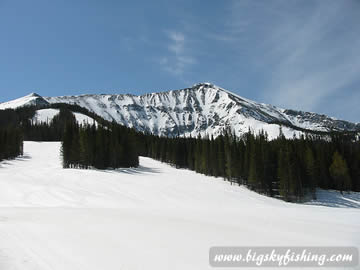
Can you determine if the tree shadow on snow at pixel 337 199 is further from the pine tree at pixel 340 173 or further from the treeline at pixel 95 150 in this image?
the treeline at pixel 95 150

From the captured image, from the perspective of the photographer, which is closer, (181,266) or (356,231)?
(181,266)

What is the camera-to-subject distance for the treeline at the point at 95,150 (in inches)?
2283

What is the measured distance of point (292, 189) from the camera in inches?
1929

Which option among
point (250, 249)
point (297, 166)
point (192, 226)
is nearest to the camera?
point (250, 249)

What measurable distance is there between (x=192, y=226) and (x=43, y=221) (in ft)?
25.4

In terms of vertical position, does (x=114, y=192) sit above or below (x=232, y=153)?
below

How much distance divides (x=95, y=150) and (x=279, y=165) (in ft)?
130

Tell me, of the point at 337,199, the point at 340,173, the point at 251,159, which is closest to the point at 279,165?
the point at 251,159

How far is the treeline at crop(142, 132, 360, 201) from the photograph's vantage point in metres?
51.0

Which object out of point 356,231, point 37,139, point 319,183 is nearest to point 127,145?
point 319,183

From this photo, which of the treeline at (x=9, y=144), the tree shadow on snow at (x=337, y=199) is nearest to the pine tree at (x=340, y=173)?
the tree shadow on snow at (x=337, y=199)

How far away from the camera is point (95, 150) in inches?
2333

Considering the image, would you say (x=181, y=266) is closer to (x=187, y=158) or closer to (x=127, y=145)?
(x=127, y=145)

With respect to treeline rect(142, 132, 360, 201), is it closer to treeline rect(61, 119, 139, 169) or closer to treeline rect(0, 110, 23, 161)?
treeline rect(61, 119, 139, 169)
